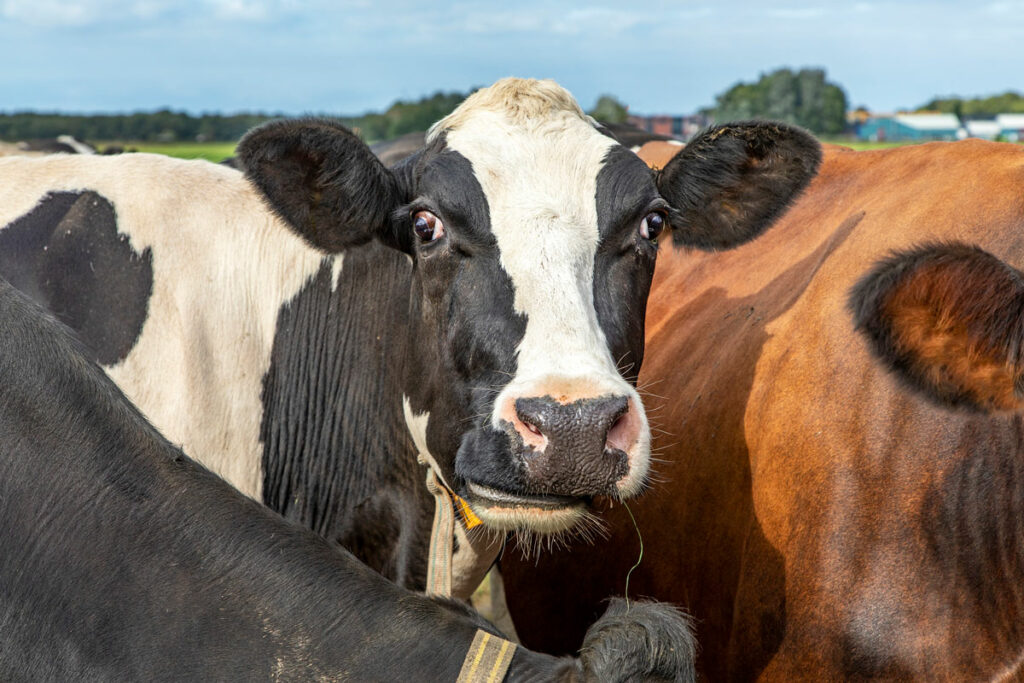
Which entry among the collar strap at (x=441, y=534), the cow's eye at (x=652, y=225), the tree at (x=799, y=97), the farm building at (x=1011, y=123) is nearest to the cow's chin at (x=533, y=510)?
the collar strap at (x=441, y=534)

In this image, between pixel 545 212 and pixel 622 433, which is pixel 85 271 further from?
pixel 622 433

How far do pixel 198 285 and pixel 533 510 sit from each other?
175cm

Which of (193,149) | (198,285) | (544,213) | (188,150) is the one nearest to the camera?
(544,213)

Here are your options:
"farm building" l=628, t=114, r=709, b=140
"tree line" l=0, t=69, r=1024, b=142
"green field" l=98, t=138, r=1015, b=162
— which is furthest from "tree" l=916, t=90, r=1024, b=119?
"farm building" l=628, t=114, r=709, b=140

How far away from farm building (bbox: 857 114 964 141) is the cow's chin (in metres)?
81.9

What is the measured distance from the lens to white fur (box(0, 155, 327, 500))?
4.01 m

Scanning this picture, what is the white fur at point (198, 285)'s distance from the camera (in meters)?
4.01

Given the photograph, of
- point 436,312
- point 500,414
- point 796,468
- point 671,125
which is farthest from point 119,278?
point 671,125

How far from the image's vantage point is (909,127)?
91.2 meters

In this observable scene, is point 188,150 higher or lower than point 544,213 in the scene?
lower

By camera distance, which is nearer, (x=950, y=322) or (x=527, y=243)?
(x=950, y=322)

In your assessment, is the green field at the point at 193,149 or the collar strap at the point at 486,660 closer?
the collar strap at the point at 486,660

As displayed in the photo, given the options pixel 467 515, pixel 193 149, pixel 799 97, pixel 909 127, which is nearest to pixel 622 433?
pixel 467 515

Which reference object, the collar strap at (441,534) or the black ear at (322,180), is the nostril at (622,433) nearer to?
the collar strap at (441,534)
